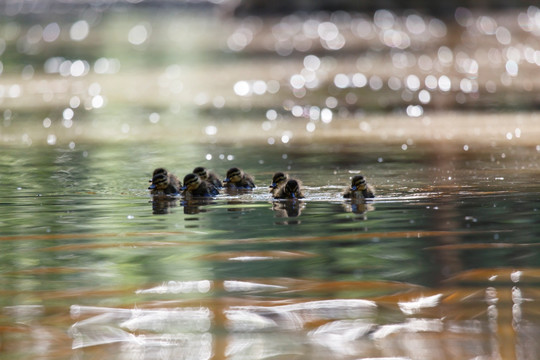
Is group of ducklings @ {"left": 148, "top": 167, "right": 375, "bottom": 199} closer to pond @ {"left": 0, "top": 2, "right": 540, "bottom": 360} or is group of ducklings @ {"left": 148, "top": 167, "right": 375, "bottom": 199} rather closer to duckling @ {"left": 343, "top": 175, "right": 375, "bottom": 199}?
duckling @ {"left": 343, "top": 175, "right": 375, "bottom": 199}

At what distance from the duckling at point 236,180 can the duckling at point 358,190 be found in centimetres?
147

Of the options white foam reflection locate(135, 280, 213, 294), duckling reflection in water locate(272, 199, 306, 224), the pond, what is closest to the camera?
the pond

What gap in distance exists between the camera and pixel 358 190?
11820 mm

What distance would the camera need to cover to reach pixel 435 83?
92.2ft

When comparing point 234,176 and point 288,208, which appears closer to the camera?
point 288,208

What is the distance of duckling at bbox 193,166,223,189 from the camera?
1305 centimetres

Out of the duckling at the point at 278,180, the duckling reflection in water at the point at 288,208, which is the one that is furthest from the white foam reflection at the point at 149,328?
the duckling at the point at 278,180

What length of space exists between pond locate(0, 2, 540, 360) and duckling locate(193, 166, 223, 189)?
1.63ft

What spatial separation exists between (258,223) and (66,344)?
12.7ft

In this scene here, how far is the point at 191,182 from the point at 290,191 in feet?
3.69

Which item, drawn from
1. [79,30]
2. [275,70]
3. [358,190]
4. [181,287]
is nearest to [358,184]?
[358,190]

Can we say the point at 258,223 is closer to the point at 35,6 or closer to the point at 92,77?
the point at 92,77

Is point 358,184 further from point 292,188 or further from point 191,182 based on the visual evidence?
point 191,182

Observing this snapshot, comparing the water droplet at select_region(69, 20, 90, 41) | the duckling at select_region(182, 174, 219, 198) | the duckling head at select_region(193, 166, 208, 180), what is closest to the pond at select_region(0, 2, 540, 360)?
the duckling at select_region(182, 174, 219, 198)
